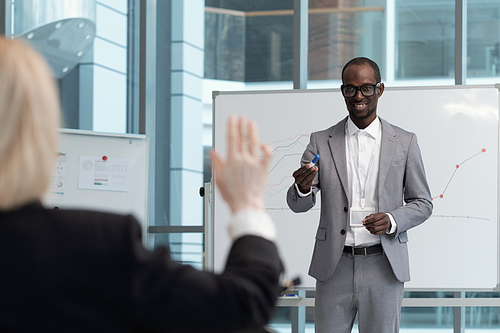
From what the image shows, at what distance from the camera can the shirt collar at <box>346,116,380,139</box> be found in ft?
7.88

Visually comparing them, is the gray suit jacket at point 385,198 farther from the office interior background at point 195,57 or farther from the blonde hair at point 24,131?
the office interior background at point 195,57

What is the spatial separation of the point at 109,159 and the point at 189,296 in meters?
3.45

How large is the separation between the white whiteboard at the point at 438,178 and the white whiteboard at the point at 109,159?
726 mm

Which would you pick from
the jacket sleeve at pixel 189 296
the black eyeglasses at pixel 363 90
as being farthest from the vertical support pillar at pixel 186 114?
the jacket sleeve at pixel 189 296

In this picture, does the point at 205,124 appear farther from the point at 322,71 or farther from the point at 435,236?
the point at 435,236

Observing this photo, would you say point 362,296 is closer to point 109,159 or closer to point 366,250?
point 366,250

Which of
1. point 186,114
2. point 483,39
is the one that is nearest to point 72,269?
point 186,114

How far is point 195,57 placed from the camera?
4504mm

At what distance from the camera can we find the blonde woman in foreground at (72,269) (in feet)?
2.10

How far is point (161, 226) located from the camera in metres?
4.31

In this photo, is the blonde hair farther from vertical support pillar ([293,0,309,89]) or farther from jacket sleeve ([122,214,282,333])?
vertical support pillar ([293,0,309,89])

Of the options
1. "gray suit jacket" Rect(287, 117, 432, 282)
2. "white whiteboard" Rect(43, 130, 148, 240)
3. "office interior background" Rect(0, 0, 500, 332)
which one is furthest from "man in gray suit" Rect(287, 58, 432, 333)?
"white whiteboard" Rect(43, 130, 148, 240)

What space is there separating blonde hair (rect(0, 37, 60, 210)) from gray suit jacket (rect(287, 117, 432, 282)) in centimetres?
165

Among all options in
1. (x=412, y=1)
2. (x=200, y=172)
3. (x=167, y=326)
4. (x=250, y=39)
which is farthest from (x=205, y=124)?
(x=167, y=326)
